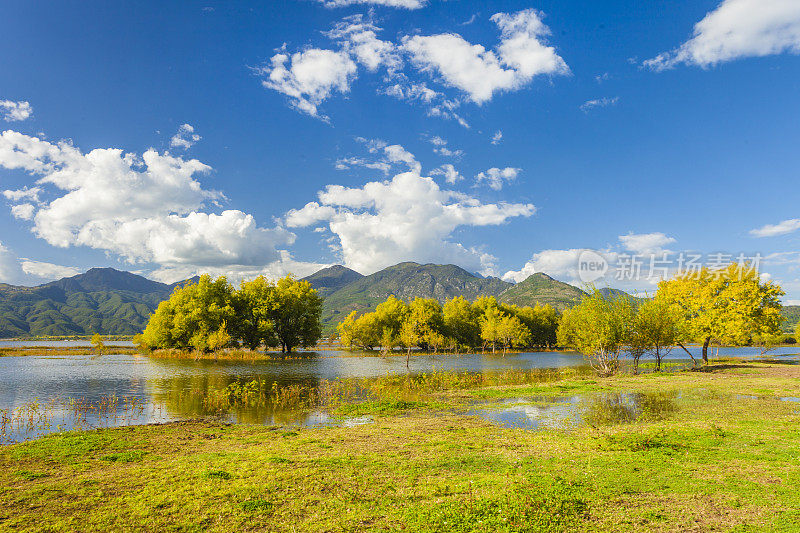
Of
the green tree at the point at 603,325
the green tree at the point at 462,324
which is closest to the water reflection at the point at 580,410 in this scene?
the green tree at the point at 603,325

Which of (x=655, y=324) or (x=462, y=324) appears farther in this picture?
(x=462, y=324)

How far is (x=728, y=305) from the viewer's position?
55.4 meters

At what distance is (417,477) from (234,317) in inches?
3570

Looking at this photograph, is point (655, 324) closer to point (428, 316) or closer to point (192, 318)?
point (428, 316)

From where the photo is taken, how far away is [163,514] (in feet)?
34.5

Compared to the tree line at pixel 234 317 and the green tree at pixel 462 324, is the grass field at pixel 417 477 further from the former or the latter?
the green tree at pixel 462 324

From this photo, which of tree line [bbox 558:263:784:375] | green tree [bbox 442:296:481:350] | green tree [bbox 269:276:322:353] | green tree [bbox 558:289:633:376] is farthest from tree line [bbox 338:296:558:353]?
green tree [bbox 558:289:633:376]

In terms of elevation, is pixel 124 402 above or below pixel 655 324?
below

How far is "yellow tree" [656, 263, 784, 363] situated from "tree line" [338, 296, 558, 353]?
62928mm

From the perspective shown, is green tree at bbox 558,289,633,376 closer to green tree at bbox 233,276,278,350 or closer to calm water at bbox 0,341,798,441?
calm water at bbox 0,341,798,441

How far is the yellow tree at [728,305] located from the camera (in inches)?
2144

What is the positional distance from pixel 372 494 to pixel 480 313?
483 feet

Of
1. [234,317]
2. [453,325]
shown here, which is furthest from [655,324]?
[453,325]

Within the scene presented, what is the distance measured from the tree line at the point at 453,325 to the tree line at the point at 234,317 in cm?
2371
